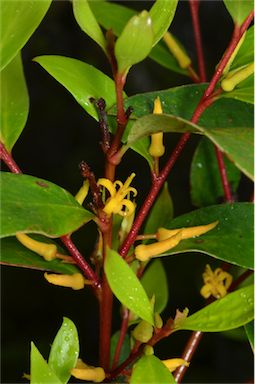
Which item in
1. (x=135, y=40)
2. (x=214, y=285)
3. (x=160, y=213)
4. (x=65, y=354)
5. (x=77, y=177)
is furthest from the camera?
(x=77, y=177)

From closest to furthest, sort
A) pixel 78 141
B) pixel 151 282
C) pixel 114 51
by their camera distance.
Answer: pixel 114 51, pixel 151 282, pixel 78 141

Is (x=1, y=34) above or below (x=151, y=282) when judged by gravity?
above

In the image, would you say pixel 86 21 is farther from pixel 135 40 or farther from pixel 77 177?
pixel 77 177

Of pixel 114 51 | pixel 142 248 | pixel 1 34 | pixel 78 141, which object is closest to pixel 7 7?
pixel 1 34

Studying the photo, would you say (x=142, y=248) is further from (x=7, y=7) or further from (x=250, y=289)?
(x=7, y=7)

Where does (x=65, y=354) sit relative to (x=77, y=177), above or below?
above

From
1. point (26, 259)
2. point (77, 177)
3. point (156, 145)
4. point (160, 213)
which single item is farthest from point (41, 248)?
point (77, 177)

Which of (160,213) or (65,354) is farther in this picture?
(160,213)
